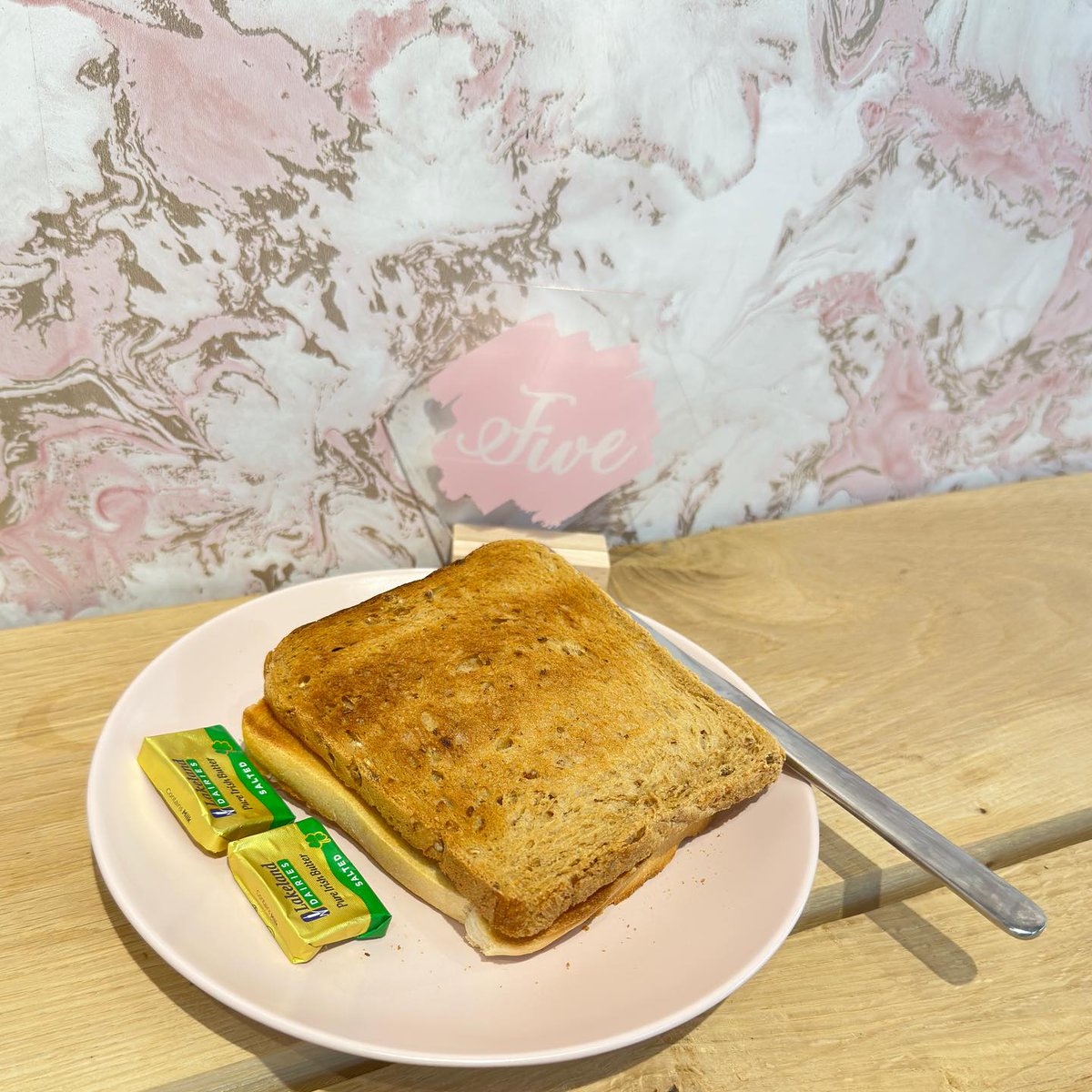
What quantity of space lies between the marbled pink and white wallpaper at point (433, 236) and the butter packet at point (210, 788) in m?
0.29

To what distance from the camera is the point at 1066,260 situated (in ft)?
4.09

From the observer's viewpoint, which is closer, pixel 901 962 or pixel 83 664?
pixel 901 962

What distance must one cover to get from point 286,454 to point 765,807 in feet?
1.82

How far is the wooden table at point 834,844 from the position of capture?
1.98 ft

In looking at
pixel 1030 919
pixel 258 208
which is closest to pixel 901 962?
pixel 1030 919

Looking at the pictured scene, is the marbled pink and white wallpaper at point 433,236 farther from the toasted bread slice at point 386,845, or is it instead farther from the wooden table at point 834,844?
the toasted bread slice at point 386,845

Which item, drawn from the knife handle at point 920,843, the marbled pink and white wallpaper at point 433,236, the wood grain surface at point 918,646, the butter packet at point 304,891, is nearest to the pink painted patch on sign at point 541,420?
the marbled pink and white wallpaper at point 433,236

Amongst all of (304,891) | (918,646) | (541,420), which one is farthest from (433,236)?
(918,646)

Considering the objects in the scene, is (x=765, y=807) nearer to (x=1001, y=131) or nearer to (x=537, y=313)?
(x=537, y=313)

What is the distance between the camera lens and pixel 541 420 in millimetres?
983

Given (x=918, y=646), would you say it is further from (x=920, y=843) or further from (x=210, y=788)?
(x=210, y=788)

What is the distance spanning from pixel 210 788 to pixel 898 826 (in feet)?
1.71

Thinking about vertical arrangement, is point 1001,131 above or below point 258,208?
above

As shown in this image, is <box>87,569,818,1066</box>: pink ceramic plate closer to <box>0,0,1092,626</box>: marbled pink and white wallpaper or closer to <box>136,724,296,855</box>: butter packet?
<box>136,724,296,855</box>: butter packet
